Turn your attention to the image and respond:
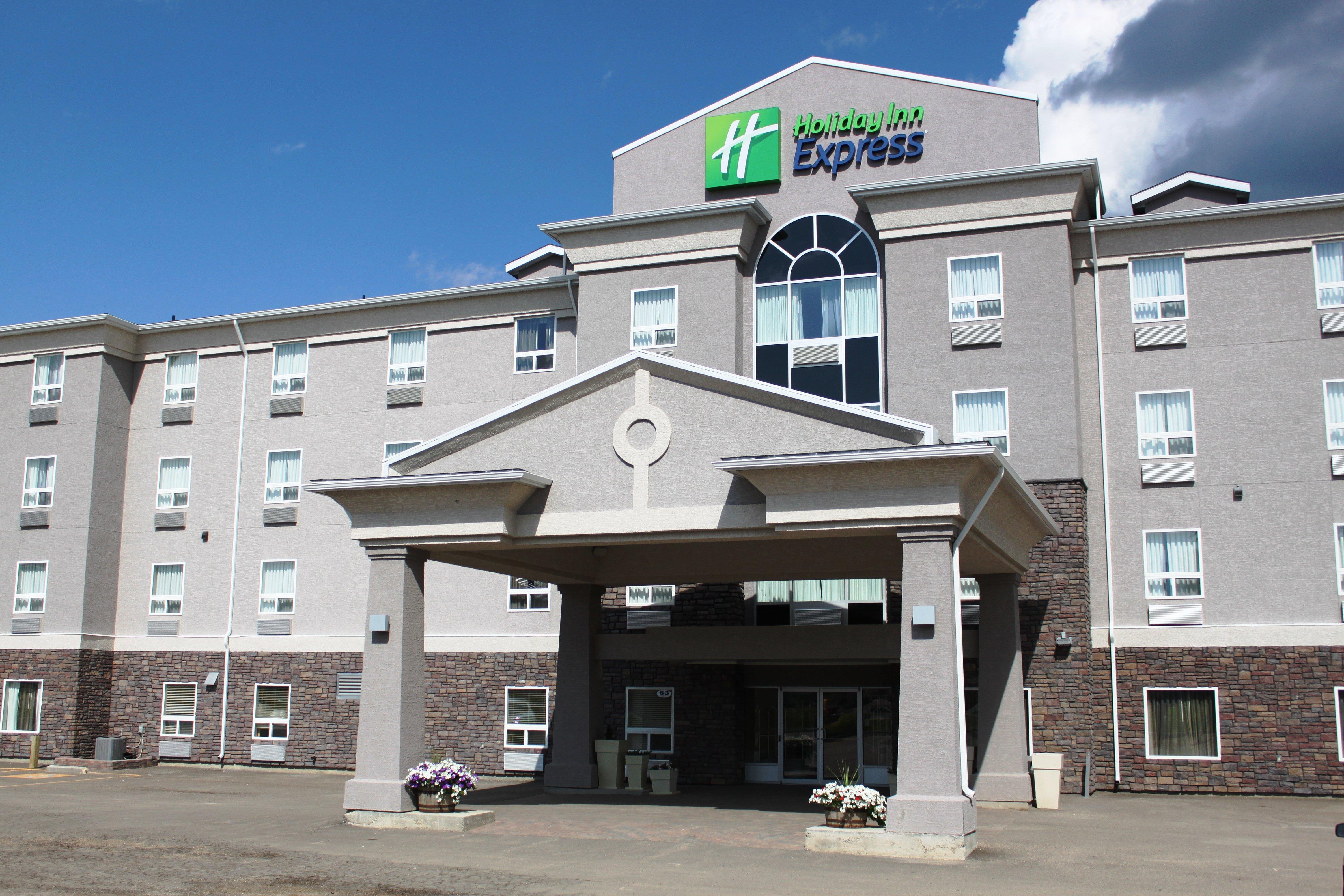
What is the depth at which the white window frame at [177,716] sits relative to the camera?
96.0 feet

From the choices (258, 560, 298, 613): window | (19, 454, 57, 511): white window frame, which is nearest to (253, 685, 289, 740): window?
(258, 560, 298, 613): window

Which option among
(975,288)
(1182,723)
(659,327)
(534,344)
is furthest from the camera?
(534,344)

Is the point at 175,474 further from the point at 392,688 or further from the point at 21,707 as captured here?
the point at 392,688

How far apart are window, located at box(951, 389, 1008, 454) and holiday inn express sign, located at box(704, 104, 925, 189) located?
5.52m

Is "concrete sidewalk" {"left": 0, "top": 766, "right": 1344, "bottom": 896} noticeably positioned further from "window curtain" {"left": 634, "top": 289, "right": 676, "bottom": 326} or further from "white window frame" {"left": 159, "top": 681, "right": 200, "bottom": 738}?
"window curtain" {"left": 634, "top": 289, "right": 676, "bottom": 326}

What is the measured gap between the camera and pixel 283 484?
29.5 meters

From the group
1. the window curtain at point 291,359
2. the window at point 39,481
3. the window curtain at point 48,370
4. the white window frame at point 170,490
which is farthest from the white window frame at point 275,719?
the window curtain at point 48,370

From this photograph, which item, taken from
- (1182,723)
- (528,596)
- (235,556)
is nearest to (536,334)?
(528,596)

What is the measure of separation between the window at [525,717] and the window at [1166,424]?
13816 mm

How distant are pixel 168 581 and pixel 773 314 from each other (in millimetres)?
17066

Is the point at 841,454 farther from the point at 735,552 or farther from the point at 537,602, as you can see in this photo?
the point at 537,602

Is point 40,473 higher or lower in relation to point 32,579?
higher

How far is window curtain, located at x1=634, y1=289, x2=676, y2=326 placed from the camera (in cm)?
2603

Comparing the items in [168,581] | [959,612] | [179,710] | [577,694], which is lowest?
[179,710]
